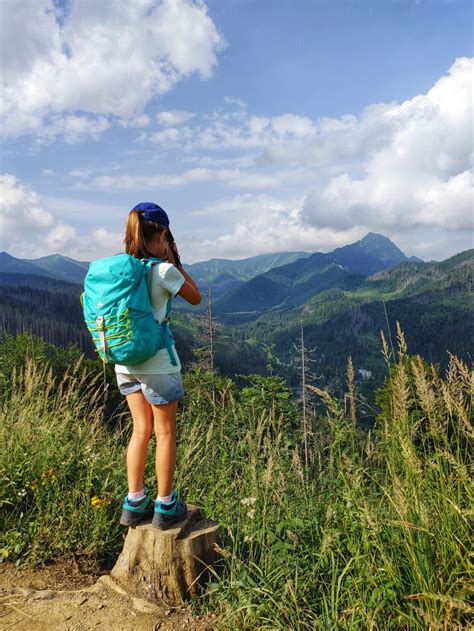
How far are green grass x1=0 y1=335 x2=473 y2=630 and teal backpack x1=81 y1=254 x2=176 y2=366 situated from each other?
1451 millimetres

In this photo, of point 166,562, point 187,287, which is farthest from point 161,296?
point 166,562

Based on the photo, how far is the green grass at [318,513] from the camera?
2463 mm

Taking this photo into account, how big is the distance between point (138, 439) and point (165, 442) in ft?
0.93

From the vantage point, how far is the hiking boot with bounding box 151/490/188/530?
362 cm

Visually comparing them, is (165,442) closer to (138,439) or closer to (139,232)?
(138,439)

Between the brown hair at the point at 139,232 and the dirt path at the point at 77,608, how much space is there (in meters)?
2.79

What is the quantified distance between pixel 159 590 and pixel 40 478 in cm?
171

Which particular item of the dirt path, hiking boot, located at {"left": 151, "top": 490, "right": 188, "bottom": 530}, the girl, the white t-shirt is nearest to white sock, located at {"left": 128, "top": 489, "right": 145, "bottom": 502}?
the girl

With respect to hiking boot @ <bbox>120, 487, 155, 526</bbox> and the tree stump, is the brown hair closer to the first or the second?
hiking boot @ <bbox>120, 487, 155, 526</bbox>

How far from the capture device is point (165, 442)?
367 centimetres

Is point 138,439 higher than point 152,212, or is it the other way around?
point 152,212

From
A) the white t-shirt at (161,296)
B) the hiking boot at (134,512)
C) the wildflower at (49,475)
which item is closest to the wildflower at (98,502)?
the hiking boot at (134,512)

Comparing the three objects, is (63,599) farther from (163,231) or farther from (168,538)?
(163,231)

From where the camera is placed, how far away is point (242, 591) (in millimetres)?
2967
